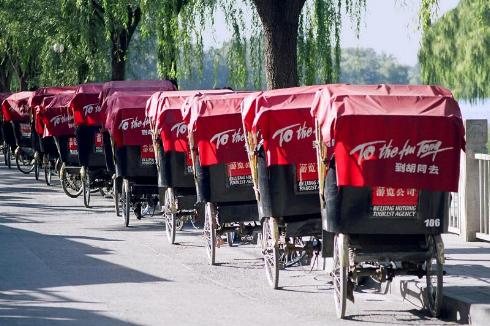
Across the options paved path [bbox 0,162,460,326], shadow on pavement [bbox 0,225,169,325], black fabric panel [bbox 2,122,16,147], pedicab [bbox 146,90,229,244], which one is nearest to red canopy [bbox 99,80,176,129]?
paved path [bbox 0,162,460,326]

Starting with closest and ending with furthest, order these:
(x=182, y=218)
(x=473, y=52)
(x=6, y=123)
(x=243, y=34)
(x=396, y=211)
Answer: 1. (x=396, y=211)
2. (x=182, y=218)
3. (x=243, y=34)
4. (x=6, y=123)
5. (x=473, y=52)

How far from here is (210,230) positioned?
16578 mm

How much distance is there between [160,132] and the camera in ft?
64.4

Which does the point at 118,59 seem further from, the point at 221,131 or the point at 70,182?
the point at 221,131

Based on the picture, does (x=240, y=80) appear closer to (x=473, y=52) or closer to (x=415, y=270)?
(x=415, y=270)

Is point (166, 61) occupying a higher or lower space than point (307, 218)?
higher

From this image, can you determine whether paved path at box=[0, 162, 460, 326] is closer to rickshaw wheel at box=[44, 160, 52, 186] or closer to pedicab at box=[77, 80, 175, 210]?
pedicab at box=[77, 80, 175, 210]

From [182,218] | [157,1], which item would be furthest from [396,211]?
[157,1]

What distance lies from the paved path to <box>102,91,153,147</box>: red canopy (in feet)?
4.62

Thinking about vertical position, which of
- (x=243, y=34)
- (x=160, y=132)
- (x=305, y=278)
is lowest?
(x=305, y=278)

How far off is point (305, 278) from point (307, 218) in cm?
89

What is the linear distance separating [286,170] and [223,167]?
271cm

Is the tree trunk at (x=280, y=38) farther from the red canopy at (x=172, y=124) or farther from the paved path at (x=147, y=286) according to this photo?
the paved path at (x=147, y=286)

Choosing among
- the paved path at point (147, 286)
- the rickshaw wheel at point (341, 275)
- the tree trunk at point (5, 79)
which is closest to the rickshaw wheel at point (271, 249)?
the paved path at point (147, 286)
